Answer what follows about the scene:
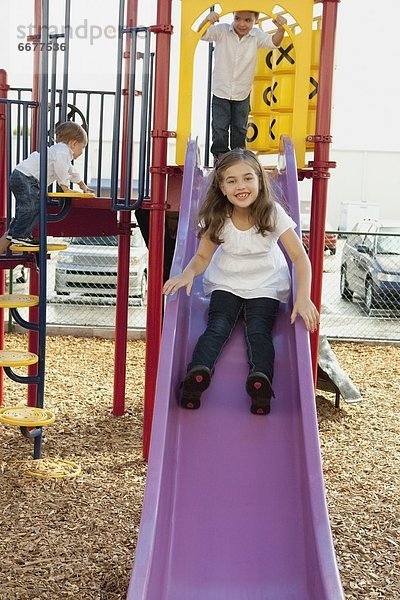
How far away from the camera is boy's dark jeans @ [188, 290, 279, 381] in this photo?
3770 mm

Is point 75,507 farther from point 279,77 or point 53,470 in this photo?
point 279,77

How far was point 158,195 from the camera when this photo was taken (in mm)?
5191

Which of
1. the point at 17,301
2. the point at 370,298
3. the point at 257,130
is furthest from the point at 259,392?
the point at 370,298

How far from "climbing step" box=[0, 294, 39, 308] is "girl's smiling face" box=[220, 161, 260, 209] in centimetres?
150

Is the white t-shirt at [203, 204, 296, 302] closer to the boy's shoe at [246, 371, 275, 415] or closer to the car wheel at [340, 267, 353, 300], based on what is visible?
the boy's shoe at [246, 371, 275, 415]

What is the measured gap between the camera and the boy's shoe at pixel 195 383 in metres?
3.64

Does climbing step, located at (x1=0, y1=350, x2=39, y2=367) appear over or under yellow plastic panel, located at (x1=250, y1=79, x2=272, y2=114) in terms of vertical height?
under

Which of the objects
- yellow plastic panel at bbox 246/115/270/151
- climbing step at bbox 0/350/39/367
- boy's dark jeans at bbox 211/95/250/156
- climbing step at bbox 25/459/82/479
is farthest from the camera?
yellow plastic panel at bbox 246/115/270/151

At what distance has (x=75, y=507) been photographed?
455 cm

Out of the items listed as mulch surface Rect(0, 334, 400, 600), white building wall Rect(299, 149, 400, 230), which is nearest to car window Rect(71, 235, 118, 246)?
mulch surface Rect(0, 334, 400, 600)

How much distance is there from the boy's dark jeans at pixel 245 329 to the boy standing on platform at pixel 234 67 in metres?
1.98

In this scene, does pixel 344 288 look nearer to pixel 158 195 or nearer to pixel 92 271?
pixel 92 271

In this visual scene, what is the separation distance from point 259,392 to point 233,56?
2968 mm

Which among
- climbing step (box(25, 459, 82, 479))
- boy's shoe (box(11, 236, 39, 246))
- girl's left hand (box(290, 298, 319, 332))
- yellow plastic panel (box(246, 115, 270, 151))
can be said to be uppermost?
yellow plastic panel (box(246, 115, 270, 151))
